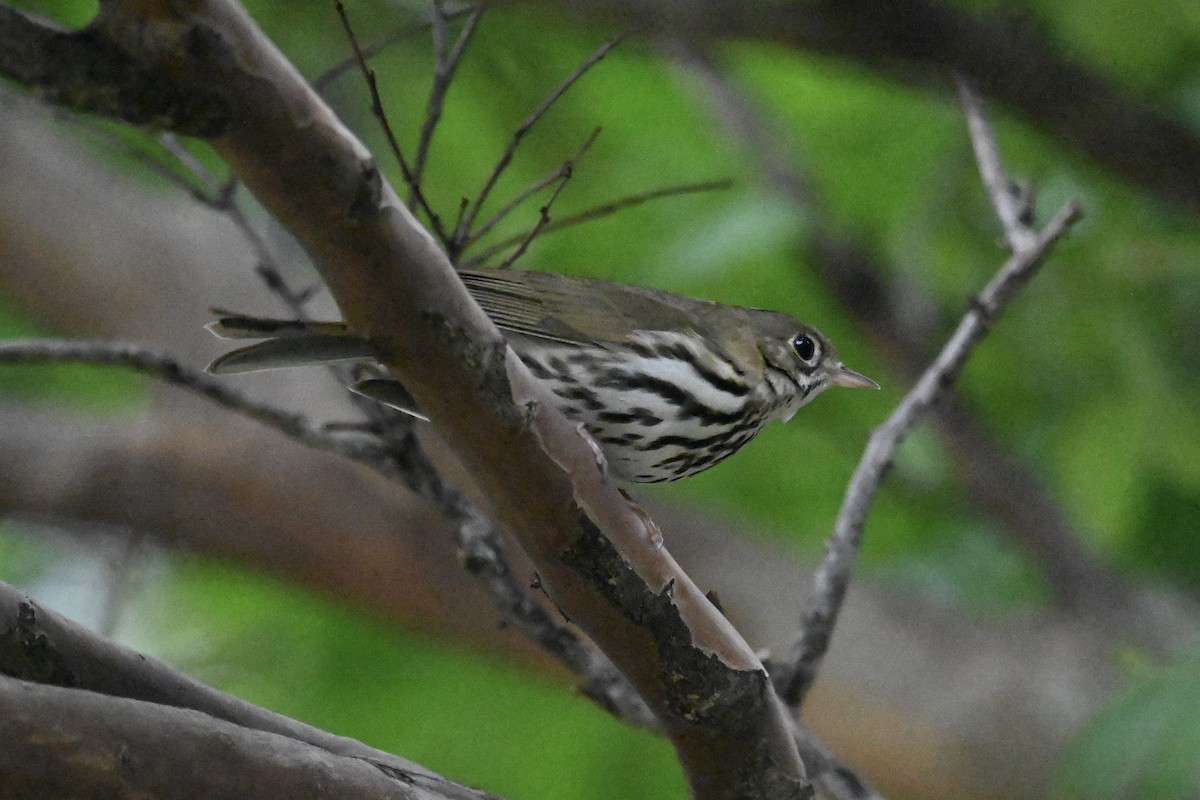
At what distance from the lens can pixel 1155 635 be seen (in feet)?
15.2

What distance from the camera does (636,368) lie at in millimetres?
2631

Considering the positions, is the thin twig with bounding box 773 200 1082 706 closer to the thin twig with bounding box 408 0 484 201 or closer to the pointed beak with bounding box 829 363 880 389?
the pointed beak with bounding box 829 363 880 389

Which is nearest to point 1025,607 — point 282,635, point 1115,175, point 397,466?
point 1115,175

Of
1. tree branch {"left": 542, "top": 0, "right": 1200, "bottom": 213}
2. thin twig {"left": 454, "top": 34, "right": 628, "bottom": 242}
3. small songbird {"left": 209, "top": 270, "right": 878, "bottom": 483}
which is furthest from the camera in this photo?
tree branch {"left": 542, "top": 0, "right": 1200, "bottom": 213}

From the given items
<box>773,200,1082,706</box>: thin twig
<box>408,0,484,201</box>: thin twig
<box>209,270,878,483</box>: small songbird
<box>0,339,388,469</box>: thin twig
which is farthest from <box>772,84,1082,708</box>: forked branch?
<box>408,0,484,201</box>: thin twig

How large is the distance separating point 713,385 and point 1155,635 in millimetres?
2536

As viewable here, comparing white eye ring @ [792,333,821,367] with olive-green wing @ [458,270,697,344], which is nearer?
olive-green wing @ [458,270,697,344]

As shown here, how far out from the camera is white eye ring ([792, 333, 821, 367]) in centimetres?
326

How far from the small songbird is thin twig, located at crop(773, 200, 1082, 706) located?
251 millimetres

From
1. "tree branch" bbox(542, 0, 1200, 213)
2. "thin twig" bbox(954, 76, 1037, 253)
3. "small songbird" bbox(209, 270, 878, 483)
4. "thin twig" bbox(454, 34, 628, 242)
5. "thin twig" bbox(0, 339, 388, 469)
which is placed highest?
"tree branch" bbox(542, 0, 1200, 213)

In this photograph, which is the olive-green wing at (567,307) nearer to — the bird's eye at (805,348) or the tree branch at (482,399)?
the bird's eye at (805,348)

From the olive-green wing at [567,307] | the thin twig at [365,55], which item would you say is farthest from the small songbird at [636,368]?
the thin twig at [365,55]

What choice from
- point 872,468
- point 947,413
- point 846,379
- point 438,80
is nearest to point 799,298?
point 947,413

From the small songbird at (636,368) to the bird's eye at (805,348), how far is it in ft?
0.59
